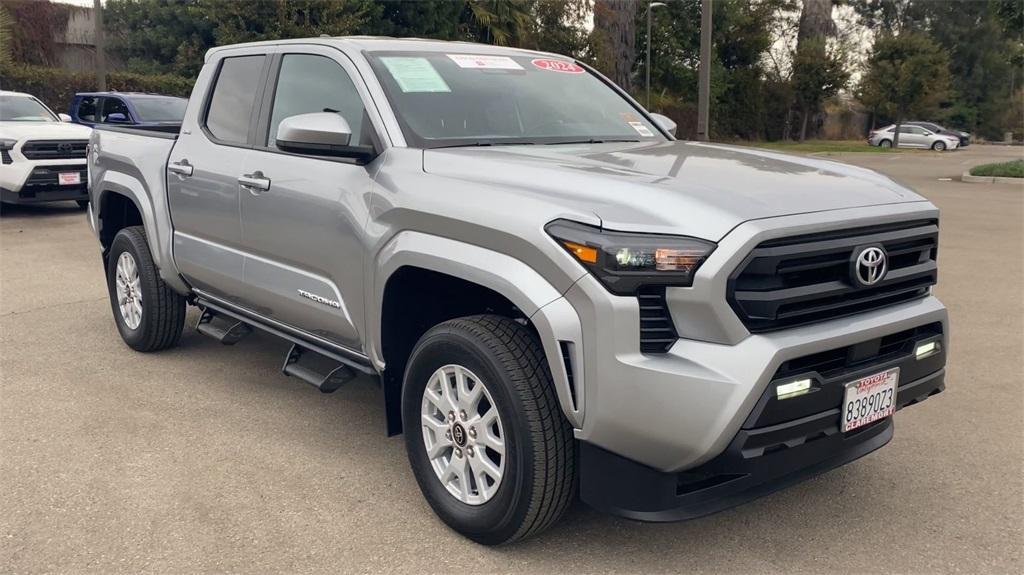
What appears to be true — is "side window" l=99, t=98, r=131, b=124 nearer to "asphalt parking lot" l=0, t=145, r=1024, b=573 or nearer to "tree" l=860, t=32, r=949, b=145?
"asphalt parking lot" l=0, t=145, r=1024, b=573

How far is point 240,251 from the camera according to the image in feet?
14.5

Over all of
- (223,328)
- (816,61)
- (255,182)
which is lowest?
(223,328)

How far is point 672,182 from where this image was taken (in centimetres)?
297

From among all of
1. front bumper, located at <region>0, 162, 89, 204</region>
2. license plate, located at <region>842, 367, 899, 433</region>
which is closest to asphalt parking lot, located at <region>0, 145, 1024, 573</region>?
license plate, located at <region>842, 367, 899, 433</region>

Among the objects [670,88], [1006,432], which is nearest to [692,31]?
[670,88]

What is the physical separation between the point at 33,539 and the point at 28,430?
1.24 m

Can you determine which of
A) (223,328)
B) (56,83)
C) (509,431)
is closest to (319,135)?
(509,431)

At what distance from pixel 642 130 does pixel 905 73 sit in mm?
39160

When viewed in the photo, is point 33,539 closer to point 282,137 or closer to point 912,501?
point 282,137

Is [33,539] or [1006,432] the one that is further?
[1006,432]

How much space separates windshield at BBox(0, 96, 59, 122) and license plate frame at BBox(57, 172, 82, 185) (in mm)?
1492

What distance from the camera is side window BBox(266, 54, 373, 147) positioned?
12.8 feet

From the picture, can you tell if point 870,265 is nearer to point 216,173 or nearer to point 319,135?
point 319,135

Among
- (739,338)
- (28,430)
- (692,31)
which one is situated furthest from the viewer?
(692,31)
